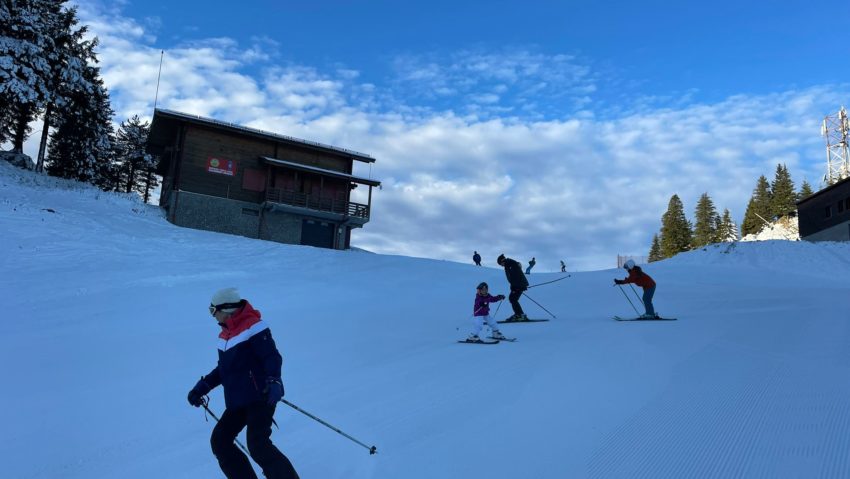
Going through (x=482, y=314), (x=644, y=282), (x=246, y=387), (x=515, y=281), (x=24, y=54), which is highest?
(x=24, y=54)

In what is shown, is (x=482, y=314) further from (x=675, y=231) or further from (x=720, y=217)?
(x=720, y=217)

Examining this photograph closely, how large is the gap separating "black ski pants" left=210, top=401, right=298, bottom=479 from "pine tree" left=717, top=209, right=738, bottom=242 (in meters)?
90.8

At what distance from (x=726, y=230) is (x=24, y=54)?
9307 cm

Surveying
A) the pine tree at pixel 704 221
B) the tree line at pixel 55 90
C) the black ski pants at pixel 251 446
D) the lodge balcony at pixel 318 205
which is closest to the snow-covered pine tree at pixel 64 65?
the tree line at pixel 55 90

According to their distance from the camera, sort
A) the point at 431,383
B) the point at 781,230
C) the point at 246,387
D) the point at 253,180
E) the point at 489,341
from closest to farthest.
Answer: the point at 246,387 < the point at 431,383 < the point at 489,341 < the point at 253,180 < the point at 781,230

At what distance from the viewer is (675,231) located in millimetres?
78875

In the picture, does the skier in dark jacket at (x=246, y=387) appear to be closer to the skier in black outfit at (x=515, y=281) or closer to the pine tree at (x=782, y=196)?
the skier in black outfit at (x=515, y=281)

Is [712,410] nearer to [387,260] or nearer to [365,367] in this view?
[365,367]

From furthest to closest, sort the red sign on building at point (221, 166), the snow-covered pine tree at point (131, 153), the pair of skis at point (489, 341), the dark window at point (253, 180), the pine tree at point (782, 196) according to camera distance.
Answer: the pine tree at point (782, 196) < the snow-covered pine tree at point (131, 153) < the dark window at point (253, 180) < the red sign on building at point (221, 166) < the pair of skis at point (489, 341)

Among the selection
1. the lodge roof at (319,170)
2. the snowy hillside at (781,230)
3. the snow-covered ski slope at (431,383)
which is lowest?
the snow-covered ski slope at (431,383)

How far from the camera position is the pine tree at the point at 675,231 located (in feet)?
258

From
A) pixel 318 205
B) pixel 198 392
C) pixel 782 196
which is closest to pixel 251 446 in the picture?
pixel 198 392

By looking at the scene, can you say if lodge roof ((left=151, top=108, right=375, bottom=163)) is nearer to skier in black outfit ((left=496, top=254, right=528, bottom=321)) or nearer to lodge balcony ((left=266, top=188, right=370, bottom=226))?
lodge balcony ((left=266, top=188, right=370, bottom=226))

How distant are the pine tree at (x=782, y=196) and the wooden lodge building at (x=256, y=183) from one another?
227 feet
